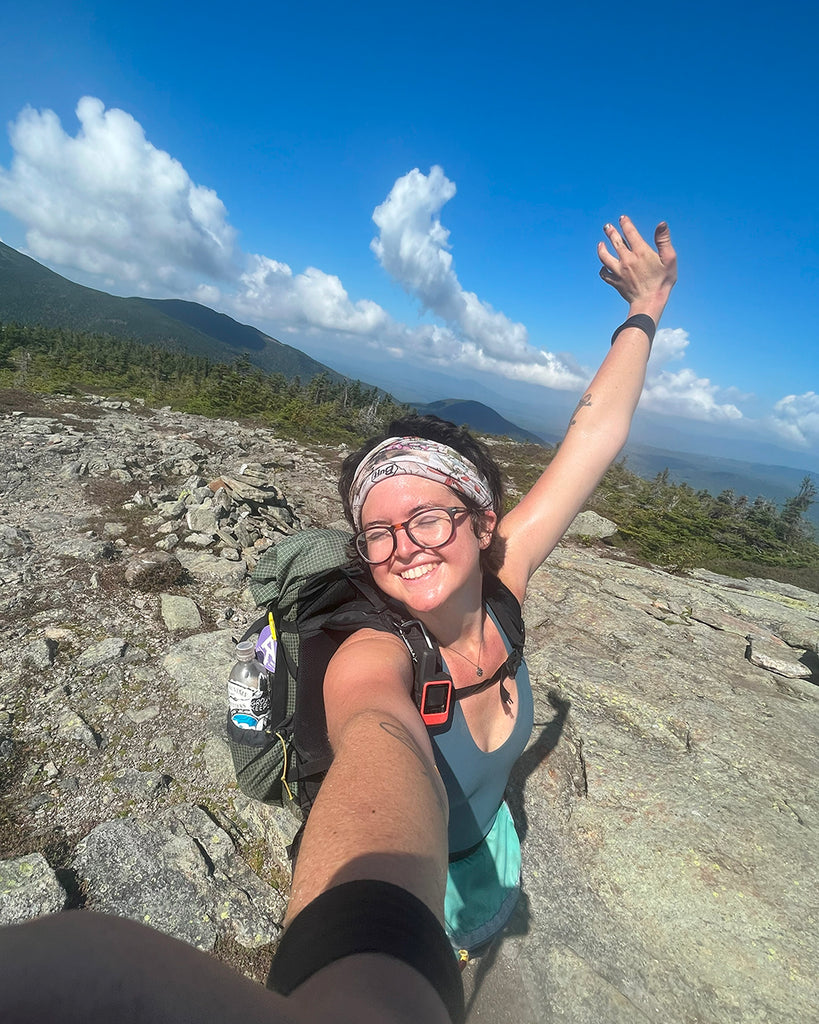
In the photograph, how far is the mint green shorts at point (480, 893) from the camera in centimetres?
256

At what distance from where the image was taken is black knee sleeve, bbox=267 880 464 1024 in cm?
95

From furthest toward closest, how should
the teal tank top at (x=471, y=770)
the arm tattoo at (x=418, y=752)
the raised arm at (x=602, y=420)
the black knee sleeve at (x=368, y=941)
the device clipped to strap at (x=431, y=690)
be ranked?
the raised arm at (x=602, y=420)
the teal tank top at (x=471, y=770)
the device clipped to strap at (x=431, y=690)
the arm tattoo at (x=418, y=752)
the black knee sleeve at (x=368, y=941)

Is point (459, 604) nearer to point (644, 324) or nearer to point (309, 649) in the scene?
point (309, 649)

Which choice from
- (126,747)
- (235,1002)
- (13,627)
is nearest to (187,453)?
(13,627)

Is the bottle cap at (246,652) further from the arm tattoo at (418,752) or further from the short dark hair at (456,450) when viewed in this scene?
the arm tattoo at (418,752)

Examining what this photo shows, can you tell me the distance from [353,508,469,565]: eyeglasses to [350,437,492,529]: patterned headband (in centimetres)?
20

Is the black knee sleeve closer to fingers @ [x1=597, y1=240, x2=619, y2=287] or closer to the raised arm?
the raised arm

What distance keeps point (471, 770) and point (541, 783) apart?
12.2 ft

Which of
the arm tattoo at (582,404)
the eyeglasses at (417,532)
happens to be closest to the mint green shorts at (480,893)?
the eyeglasses at (417,532)

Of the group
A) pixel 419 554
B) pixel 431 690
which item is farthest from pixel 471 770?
pixel 419 554

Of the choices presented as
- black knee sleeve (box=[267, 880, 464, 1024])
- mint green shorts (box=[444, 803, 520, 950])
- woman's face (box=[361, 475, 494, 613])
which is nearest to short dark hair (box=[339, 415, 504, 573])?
woman's face (box=[361, 475, 494, 613])

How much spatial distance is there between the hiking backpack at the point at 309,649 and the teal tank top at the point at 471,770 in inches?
5.5

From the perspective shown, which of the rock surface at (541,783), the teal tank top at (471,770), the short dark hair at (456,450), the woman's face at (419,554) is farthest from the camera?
the rock surface at (541,783)

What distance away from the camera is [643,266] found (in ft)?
Result: 11.3
